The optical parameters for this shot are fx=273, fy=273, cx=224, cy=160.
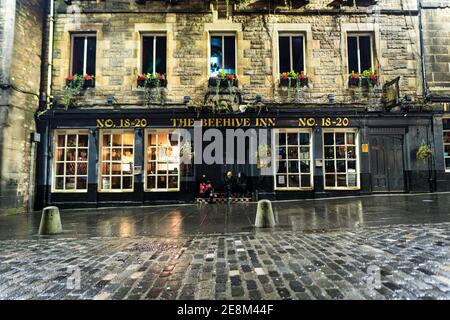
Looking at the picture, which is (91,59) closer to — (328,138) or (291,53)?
(291,53)

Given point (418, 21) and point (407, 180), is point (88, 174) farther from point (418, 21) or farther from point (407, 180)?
point (418, 21)

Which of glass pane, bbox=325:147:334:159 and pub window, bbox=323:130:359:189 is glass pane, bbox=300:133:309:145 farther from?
glass pane, bbox=325:147:334:159

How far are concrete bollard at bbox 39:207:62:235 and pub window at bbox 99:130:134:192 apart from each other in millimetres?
4775

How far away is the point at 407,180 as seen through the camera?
34.4 ft

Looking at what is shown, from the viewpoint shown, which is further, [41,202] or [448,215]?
[41,202]

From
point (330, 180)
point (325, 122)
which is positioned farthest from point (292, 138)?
point (330, 180)

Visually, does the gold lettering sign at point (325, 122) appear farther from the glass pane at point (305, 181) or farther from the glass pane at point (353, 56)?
the glass pane at point (353, 56)

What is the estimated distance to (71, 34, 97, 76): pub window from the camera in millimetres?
10844

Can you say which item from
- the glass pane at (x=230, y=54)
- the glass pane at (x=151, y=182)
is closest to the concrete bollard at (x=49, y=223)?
the glass pane at (x=151, y=182)

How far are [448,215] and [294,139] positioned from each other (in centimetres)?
566

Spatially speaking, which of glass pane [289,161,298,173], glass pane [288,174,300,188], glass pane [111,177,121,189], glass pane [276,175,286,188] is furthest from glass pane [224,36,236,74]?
glass pane [111,177,121,189]

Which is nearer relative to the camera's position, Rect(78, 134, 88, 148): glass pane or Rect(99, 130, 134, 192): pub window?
Rect(99, 130, 134, 192): pub window
